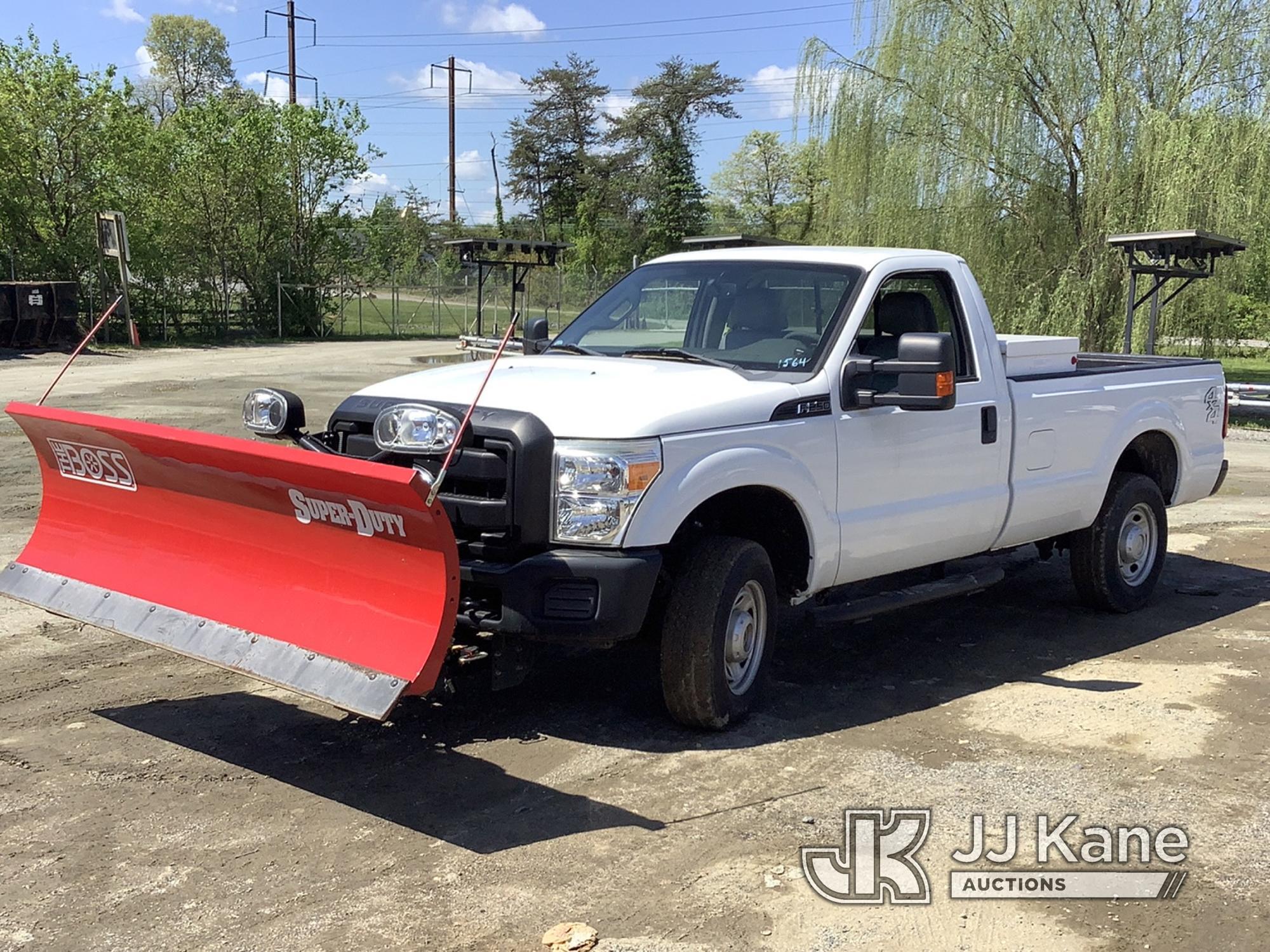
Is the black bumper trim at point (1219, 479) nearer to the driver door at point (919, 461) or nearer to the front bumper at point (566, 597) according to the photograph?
the driver door at point (919, 461)

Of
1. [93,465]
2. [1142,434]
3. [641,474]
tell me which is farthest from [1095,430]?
[93,465]

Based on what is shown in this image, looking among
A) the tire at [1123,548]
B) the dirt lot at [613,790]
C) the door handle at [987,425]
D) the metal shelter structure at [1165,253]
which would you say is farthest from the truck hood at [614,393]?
the metal shelter structure at [1165,253]

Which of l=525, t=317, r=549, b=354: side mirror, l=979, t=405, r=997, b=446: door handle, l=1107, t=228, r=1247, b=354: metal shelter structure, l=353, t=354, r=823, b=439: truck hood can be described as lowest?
l=979, t=405, r=997, b=446: door handle

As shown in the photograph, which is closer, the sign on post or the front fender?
the front fender

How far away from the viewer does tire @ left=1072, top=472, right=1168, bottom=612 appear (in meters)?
7.54

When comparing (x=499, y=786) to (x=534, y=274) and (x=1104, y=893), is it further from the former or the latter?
(x=534, y=274)

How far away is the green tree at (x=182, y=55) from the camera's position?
3780 inches

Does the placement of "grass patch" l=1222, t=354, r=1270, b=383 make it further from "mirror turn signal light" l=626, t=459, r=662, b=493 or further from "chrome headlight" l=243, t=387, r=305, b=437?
"chrome headlight" l=243, t=387, r=305, b=437

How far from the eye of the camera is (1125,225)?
21.1m

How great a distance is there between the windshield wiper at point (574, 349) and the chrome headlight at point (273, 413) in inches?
55.8

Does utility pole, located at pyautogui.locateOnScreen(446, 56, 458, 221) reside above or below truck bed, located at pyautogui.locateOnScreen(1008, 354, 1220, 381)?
above

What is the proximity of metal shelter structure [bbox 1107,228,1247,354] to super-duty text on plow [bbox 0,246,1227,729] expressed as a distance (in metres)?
10.8

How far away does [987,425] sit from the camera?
6449 mm

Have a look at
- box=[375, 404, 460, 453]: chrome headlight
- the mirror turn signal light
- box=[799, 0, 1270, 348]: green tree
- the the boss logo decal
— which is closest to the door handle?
the mirror turn signal light
